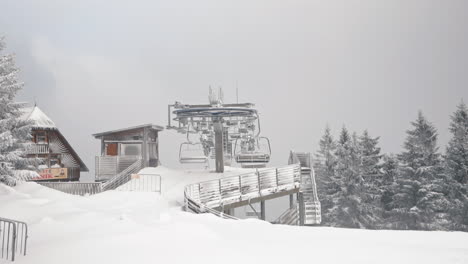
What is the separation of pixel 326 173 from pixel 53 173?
2787cm

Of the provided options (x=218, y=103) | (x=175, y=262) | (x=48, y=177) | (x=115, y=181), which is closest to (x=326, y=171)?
(x=218, y=103)

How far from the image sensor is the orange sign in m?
27.6

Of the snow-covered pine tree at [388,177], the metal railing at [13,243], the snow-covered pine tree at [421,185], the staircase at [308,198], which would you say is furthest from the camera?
the snow-covered pine tree at [388,177]

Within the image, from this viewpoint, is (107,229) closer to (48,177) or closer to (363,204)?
(48,177)

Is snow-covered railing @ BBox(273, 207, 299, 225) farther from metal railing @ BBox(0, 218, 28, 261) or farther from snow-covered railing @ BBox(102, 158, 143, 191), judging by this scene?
metal railing @ BBox(0, 218, 28, 261)

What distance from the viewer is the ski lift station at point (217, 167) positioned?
16.0 m

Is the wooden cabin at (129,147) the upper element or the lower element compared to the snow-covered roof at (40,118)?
lower

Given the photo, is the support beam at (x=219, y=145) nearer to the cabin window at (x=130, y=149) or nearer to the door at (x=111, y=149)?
the cabin window at (x=130, y=149)

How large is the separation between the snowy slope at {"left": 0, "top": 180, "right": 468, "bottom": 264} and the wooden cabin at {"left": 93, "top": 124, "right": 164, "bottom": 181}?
48.4 ft

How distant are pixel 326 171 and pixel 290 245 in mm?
32087

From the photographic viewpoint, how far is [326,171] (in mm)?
37969

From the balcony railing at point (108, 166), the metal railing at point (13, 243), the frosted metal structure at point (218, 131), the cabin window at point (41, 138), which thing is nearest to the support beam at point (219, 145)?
the frosted metal structure at point (218, 131)

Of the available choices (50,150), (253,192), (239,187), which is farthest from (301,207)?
(50,150)

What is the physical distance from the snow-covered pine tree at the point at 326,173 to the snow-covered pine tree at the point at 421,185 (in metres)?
6.70
